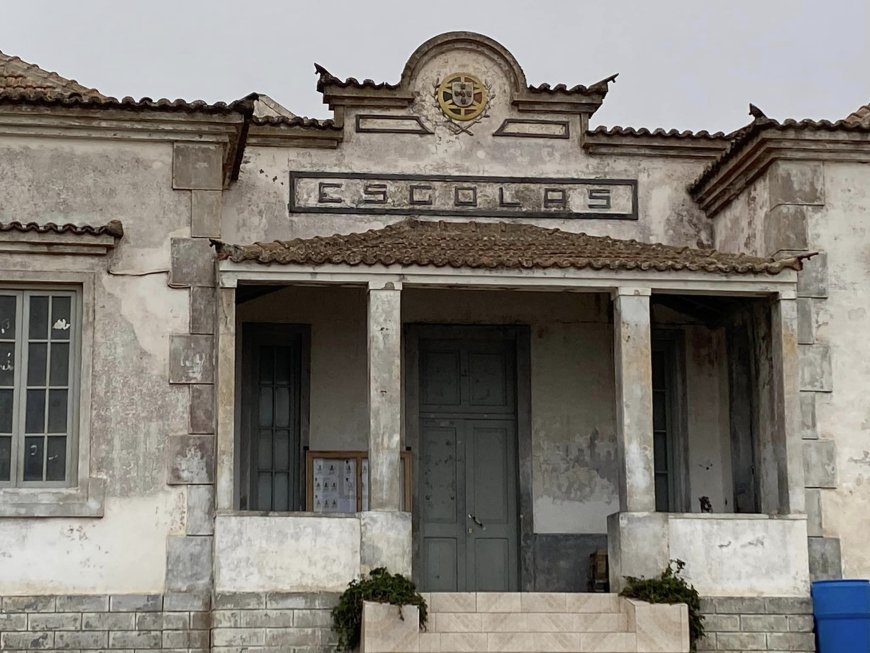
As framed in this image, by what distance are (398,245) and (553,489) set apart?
3.16 m

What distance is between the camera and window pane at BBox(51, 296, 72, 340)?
41.8 ft

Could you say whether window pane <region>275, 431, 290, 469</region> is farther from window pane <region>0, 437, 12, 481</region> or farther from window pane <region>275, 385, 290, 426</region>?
window pane <region>0, 437, 12, 481</region>

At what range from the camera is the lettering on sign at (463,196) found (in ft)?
48.9

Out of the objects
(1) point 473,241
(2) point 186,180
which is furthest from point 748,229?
(2) point 186,180

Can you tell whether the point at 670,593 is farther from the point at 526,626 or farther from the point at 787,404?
the point at 787,404

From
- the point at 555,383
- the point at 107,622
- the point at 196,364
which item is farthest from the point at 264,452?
the point at 555,383

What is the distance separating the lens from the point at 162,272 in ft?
42.3

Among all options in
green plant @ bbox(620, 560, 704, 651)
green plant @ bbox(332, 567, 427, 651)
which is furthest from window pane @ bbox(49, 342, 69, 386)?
green plant @ bbox(620, 560, 704, 651)

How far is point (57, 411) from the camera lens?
497 inches

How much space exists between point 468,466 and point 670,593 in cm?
317

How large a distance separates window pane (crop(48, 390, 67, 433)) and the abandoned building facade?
0.02 meters

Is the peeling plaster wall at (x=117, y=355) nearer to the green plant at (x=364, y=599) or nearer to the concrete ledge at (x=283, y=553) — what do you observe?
the concrete ledge at (x=283, y=553)

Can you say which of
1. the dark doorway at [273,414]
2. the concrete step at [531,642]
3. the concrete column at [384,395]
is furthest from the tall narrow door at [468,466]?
the concrete step at [531,642]

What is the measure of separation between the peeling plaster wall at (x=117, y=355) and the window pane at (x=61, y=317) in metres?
0.23
